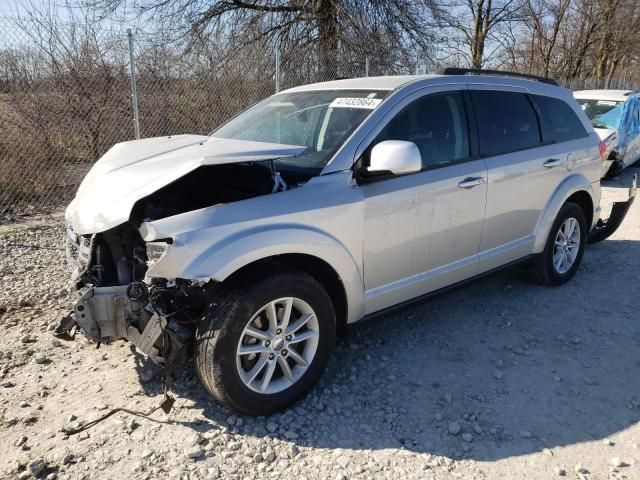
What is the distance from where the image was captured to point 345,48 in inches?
539

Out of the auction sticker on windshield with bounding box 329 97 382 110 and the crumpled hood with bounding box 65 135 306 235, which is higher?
the auction sticker on windshield with bounding box 329 97 382 110

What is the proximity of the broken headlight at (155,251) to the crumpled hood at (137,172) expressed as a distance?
200 mm

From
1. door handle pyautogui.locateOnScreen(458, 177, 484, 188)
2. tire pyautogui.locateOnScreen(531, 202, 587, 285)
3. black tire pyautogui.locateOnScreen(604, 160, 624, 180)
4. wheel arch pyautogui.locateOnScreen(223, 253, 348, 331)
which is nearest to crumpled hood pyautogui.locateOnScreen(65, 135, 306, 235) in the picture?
wheel arch pyautogui.locateOnScreen(223, 253, 348, 331)

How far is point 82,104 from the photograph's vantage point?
8078mm

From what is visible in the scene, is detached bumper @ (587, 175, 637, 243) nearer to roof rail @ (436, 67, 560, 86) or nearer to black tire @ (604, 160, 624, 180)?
roof rail @ (436, 67, 560, 86)

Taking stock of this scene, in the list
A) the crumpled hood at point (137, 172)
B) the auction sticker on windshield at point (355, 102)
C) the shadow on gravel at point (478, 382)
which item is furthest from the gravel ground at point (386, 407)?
the auction sticker on windshield at point (355, 102)

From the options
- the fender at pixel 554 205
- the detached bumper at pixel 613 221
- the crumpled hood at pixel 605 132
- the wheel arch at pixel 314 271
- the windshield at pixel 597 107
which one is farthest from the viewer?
the windshield at pixel 597 107

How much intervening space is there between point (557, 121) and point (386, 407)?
313 centimetres

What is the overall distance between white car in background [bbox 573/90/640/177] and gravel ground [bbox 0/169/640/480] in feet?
21.6

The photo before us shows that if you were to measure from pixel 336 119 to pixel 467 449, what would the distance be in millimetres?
2160

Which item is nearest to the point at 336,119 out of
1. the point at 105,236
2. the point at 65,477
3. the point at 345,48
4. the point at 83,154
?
the point at 105,236

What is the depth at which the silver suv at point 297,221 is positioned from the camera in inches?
112

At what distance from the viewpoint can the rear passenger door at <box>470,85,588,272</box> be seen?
4.16 metres

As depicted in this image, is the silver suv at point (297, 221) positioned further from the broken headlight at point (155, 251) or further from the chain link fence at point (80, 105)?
the chain link fence at point (80, 105)
